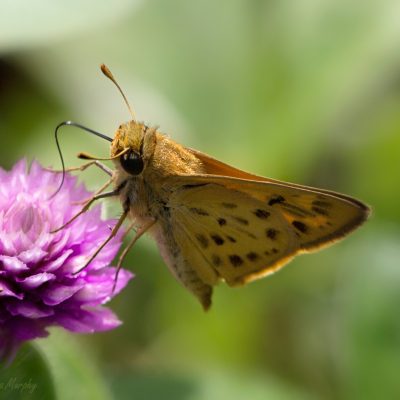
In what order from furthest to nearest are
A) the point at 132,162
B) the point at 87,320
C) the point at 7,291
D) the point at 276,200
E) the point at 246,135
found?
the point at 246,135 → the point at 276,200 → the point at 132,162 → the point at 87,320 → the point at 7,291

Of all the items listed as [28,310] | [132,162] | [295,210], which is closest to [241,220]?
[295,210]

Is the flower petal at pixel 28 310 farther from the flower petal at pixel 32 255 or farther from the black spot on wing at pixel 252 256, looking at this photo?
the black spot on wing at pixel 252 256

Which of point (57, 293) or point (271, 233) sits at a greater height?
point (271, 233)

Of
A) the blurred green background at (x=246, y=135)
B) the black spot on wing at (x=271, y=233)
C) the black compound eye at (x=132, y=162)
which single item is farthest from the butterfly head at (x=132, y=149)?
the blurred green background at (x=246, y=135)

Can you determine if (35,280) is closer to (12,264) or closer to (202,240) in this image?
(12,264)

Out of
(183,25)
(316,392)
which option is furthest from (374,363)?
(183,25)

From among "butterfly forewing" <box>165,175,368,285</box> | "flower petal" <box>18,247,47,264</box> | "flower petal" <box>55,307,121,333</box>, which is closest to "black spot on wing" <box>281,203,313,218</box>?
"butterfly forewing" <box>165,175,368,285</box>

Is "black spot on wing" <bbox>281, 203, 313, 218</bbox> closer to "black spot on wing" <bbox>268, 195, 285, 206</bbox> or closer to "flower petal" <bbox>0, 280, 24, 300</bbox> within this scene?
"black spot on wing" <bbox>268, 195, 285, 206</bbox>
